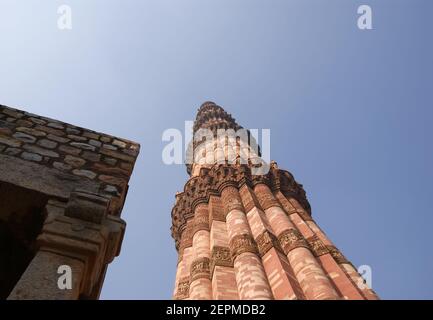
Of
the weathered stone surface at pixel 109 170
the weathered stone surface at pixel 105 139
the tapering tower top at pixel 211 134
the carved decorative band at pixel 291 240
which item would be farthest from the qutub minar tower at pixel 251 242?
the weathered stone surface at pixel 109 170

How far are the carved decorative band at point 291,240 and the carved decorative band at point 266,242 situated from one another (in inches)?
6.7

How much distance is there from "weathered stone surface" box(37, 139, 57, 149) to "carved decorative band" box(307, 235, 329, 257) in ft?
26.1

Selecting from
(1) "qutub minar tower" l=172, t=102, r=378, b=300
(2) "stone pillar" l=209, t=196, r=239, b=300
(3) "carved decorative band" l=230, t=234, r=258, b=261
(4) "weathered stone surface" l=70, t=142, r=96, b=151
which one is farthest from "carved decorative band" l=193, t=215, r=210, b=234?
(4) "weathered stone surface" l=70, t=142, r=96, b=151

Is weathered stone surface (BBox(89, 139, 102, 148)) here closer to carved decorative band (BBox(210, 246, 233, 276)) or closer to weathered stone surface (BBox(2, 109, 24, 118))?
weathered stone surface (BBox(2, 109, 24, 118))

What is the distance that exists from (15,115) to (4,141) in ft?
1.62

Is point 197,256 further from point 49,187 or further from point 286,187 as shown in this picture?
point 49,187

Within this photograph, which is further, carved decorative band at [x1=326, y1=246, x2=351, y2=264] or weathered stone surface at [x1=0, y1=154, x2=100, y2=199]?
carved decorative band at [x1=326, y1=246, x2=351, y2=264]

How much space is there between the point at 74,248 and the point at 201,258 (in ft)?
28.0

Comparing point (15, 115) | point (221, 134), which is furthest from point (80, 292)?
point (221, 134)

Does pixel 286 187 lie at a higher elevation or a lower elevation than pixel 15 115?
higher

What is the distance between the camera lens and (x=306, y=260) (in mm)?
9234

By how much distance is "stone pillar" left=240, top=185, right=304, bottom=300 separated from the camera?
26.4 feet

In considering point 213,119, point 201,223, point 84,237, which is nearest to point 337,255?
point 201,223

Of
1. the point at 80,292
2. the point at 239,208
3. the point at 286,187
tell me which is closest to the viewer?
the point at 80,292
